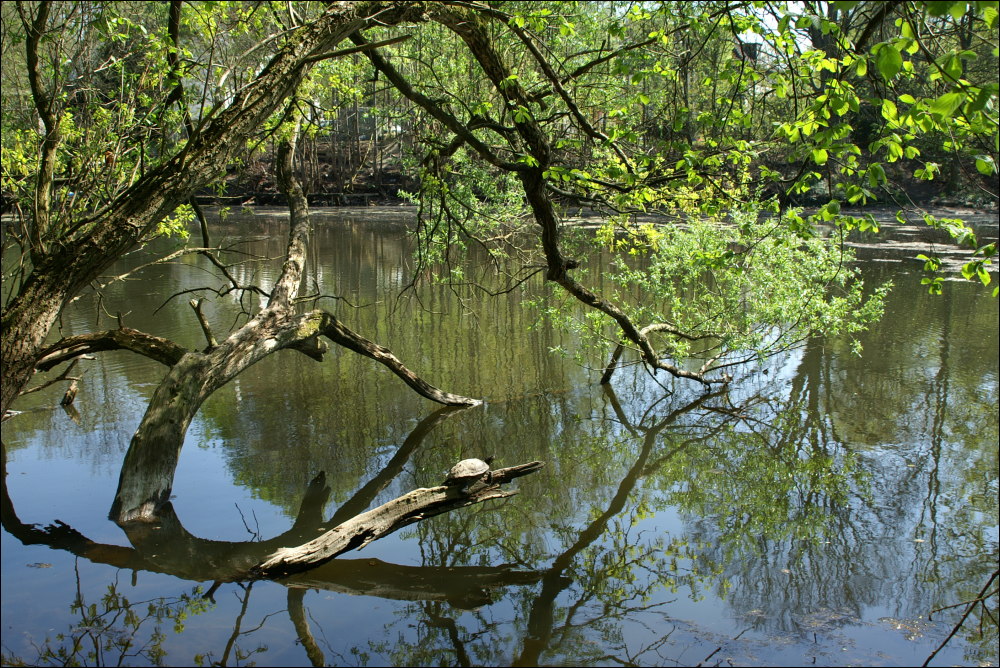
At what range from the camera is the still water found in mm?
4285

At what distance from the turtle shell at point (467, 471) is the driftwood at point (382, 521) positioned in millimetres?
77

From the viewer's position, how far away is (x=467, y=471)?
4.44 m

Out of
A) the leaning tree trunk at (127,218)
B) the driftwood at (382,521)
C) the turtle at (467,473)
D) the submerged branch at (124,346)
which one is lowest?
A: the driftwood at (382,521)

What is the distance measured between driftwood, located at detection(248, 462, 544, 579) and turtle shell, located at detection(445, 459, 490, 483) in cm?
8

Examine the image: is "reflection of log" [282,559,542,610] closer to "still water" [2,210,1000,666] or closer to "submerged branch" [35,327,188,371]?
"still water" [2,210,1000,666]

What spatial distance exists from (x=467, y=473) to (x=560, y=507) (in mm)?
1747

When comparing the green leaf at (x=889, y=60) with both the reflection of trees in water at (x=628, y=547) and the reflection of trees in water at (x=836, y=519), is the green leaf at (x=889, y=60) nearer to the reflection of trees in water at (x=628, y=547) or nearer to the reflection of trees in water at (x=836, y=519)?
the reflection of trees in water at (x=628, y=547)

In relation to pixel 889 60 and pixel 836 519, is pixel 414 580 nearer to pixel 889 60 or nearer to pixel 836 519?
pixel 836 519

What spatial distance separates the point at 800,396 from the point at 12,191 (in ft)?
26.3

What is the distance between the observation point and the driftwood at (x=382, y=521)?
14.8 feet

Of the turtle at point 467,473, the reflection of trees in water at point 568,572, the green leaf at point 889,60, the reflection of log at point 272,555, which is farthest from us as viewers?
the reflection of log at point 272,555

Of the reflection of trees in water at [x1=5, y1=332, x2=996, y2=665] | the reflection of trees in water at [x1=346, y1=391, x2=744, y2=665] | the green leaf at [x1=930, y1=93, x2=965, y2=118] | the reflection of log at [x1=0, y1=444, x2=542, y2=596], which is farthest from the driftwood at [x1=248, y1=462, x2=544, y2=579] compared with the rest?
the green leaf at [x1=930, y1=93, x2=965, y2=118]

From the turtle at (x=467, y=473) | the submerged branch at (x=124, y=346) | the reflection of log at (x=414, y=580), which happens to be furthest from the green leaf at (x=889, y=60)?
the submerged branch at (x=124, y=346)

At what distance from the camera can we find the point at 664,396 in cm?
900
